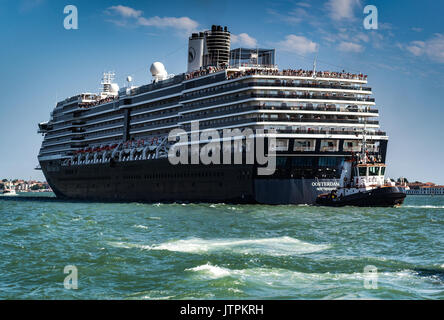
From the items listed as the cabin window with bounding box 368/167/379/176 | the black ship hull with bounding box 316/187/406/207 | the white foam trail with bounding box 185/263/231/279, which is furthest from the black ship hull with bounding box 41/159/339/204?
the white foam trail with bounding box 185/263/231/279

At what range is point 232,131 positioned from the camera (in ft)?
237

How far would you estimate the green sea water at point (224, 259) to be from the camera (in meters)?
20.6

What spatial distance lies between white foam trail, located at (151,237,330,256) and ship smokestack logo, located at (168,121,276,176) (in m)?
31.4

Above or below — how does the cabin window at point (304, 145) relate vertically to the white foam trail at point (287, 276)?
above

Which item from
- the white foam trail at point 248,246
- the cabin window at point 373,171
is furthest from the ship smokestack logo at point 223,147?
the white foam trail at point 248,246

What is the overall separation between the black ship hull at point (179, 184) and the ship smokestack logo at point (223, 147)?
87 cm

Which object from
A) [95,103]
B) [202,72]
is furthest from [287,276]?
[95,103]

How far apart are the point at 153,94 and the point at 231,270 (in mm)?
75221

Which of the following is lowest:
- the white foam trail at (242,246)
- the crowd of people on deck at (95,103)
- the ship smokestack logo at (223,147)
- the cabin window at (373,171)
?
the white foam trail at (242,246)

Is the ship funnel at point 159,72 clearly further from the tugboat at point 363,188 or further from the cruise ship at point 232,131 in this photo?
the tugboat at point 363,188

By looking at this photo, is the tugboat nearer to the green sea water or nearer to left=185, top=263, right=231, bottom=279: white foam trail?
the green sea water

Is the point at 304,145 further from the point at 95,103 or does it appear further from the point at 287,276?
the point at 95,103

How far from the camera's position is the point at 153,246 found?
104 ft
